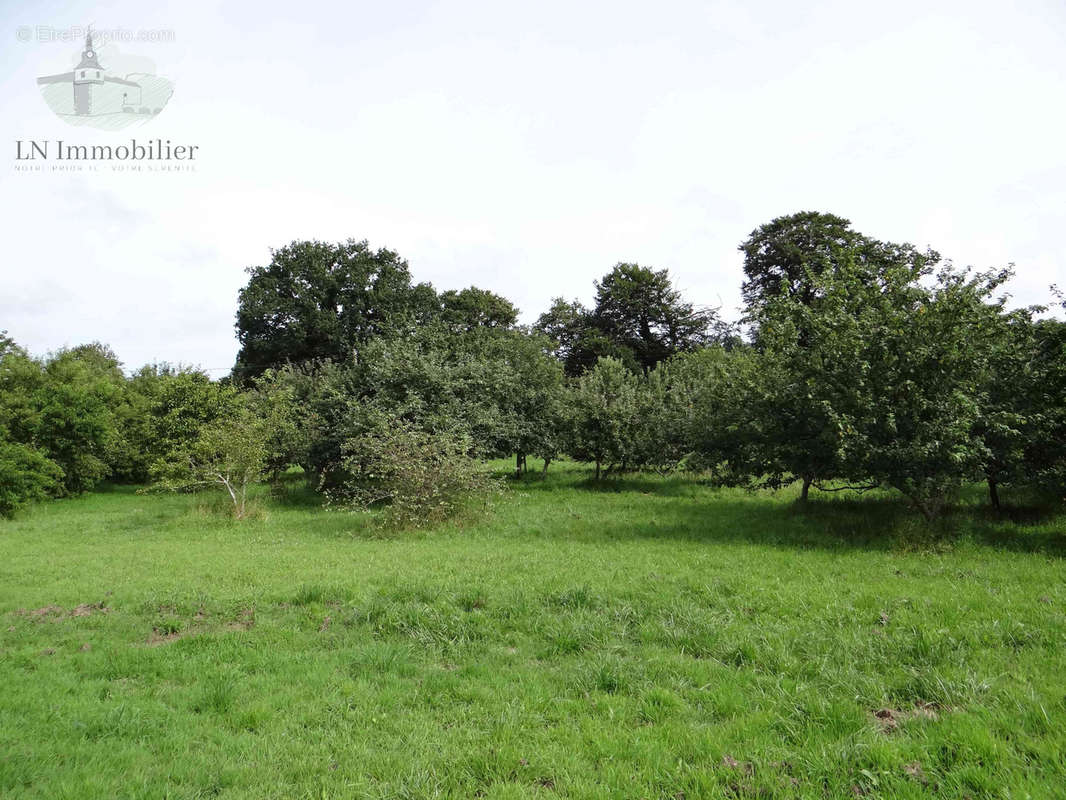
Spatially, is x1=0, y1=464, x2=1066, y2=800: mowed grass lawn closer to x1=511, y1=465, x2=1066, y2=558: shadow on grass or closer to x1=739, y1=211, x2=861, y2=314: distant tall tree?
x1=511, y1=465, x2=1066, y2=558: shadow on grass

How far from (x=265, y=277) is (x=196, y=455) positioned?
2443cm

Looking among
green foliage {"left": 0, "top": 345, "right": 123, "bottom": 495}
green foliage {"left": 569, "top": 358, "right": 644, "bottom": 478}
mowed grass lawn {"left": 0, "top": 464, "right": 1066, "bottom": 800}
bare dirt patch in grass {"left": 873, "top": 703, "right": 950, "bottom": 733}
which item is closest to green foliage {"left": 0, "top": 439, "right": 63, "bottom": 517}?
green foliage {"left": 0, "top": 345, "right": 123, "bottom": 495}

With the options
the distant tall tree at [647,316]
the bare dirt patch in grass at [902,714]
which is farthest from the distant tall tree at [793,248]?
the bare dirt patch in grass at [902,714]

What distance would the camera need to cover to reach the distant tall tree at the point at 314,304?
41.2 meters

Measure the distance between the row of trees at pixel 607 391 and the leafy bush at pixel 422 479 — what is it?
0.11 meters

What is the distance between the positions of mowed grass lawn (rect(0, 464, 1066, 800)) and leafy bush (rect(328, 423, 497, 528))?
15.5 feet

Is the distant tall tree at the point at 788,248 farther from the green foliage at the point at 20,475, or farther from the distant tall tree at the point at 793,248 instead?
the green foliage at the point at 20,475

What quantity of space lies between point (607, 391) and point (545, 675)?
20293 mm

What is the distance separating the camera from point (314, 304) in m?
41.6

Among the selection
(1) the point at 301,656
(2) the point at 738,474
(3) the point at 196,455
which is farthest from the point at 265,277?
(1) the point at 301,656

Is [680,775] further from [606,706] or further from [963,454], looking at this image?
[963,454]

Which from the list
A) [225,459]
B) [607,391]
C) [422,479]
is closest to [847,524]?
[422,479]

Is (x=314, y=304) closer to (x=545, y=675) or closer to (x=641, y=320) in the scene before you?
(x=641, y=320)

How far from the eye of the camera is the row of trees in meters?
12.0
